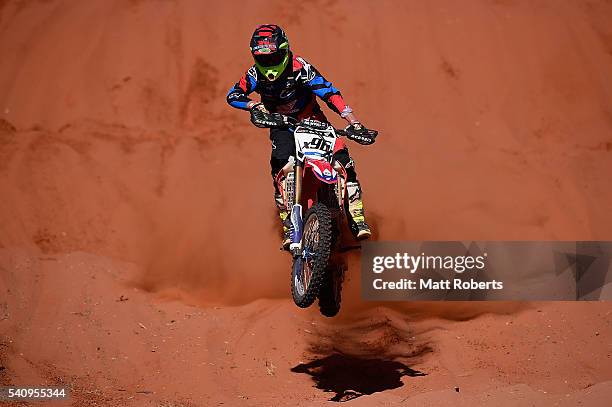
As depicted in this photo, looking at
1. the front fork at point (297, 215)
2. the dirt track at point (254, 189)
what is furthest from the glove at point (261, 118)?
the dirt track at point (254, 189)

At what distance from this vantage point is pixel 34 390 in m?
12.6

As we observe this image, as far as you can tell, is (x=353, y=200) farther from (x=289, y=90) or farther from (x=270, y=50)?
(x=270, y=50)

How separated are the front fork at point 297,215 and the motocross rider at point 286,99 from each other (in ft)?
0.71

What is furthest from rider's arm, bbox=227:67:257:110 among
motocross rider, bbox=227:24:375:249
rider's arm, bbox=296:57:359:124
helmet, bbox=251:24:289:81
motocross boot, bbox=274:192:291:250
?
motocross boot, bbox=274:192:291:250

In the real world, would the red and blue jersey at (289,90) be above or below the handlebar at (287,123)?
above

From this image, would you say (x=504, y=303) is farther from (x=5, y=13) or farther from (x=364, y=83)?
(x=5, y=13)

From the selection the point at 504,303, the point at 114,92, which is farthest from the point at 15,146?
the point at 504,303

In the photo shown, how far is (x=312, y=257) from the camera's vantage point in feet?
38.3

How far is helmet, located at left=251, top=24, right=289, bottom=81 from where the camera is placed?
39.2 ft

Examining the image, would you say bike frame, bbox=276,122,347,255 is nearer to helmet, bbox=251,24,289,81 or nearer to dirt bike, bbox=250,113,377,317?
dirt bike, bbox=250,113,377,317

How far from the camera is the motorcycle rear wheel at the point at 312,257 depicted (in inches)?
448

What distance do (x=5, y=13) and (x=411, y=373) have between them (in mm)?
10182

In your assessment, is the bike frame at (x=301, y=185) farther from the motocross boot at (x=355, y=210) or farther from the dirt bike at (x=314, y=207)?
the motocross boot at (x=355, y=210)

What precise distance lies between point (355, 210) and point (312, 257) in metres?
0.79
